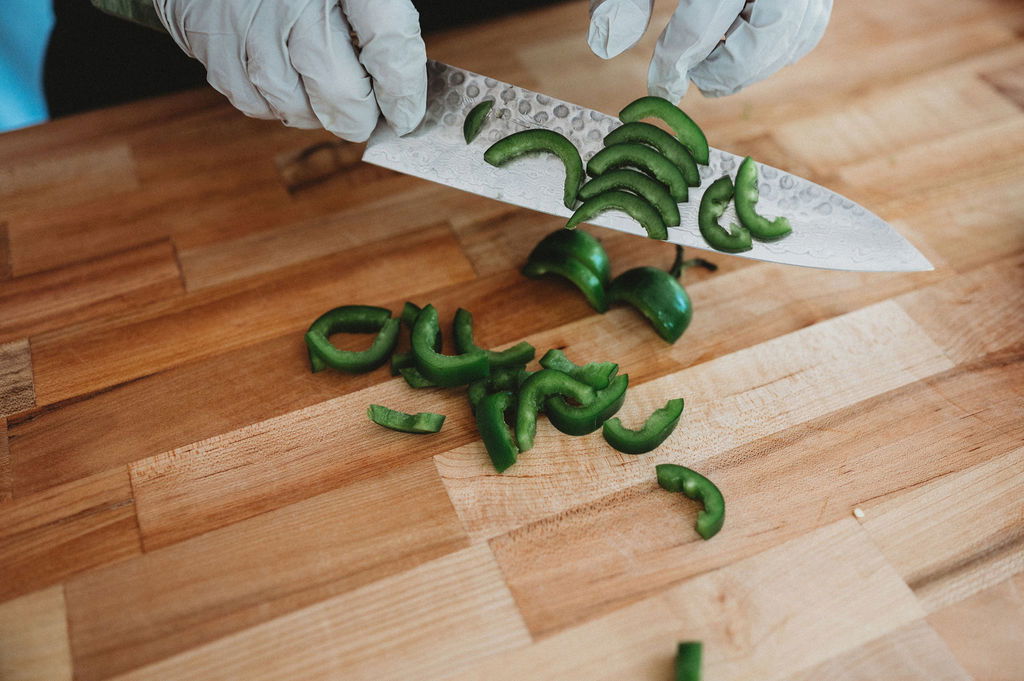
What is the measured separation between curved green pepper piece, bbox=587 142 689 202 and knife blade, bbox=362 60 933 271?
0.20 feet

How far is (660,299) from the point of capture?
2.22 meters

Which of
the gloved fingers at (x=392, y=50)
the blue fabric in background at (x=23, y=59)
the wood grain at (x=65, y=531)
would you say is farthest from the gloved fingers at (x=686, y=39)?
the blue fabric in background at (x=23, y=59)

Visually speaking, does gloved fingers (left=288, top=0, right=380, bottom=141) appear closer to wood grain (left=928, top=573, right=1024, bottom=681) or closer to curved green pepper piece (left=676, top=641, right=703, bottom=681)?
curved green pepper piece (left=676, top=641, right=703, bottom=681)

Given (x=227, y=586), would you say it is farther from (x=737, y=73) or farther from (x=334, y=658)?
(x=737, y=73)

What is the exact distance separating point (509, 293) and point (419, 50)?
0.71m

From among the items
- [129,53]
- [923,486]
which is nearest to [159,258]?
[129,53]

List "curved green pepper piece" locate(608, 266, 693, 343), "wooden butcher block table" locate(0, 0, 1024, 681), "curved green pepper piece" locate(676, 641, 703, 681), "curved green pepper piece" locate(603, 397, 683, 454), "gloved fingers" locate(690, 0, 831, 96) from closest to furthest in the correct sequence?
"curved green pepper piece" locate(676, 641, 703, 681) → "wooden butcher block table" locate(0, 0, 1024, 681) → "curved green pepper piece" locate(603, 397, 683, 454) → "gloved fingers" locate(690, 0, 831, 96) → "curved green pepper piece" locate(608, 266, 693, 343)

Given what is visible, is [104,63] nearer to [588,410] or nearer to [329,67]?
[329,67]

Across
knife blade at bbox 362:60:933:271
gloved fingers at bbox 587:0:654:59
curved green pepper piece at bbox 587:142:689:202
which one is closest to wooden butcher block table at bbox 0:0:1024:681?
knife blade at bbox 362:60:933:271

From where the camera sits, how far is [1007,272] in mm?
2475

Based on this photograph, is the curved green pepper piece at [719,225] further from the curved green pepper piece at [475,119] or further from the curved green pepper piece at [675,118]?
the curved green pepper piece at [475,119]

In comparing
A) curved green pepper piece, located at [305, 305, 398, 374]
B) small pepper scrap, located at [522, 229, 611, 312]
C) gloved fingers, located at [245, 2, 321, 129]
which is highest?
gloved fingers, located at [245, 2, 321, 129]

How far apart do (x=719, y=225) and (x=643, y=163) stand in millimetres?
260

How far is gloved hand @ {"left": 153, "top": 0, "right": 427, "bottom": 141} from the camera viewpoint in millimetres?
2021
